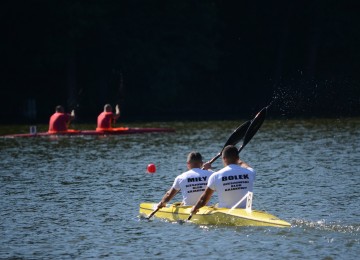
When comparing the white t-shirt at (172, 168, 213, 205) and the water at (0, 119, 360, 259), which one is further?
the white t-shirt at (172, 168, 213, 205)

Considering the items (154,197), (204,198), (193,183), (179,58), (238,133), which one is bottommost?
(154,197)

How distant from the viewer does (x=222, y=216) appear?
20.7 m

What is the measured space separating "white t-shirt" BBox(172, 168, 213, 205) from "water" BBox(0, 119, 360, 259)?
0.78m

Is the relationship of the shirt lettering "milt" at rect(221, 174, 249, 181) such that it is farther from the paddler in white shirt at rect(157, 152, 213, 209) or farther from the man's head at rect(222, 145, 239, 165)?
the paddler in white shirt at rect(157, 152, 213, 209)

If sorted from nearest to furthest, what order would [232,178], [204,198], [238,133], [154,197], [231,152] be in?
[231,152] < [232,178] < [204,198] < [238,133] < [154,197]

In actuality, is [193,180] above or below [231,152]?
below

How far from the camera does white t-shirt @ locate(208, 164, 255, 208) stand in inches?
813

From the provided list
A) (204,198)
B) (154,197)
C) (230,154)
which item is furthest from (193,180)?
(154,197)

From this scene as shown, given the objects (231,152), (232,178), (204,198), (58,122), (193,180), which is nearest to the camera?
(231,152)

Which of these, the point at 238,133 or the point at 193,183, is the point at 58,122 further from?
the point at 193,183

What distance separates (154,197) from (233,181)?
19.1 feet

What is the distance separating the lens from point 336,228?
2031 centimetres

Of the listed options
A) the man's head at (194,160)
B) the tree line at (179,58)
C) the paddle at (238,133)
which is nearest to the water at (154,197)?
the man's head at (194,160)

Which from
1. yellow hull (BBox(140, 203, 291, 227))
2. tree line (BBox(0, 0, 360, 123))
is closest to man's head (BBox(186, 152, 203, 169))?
yellow hull (BBox(140, 203, 291, 227))
